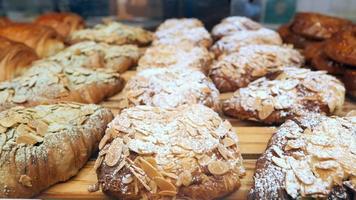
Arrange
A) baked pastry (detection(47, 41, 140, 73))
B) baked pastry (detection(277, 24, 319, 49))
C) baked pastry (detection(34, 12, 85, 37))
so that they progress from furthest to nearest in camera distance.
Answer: baked pastry (detection(34, 12, 85, 37)) < baked pastry (detection(277, 24, 319, 49)) < baked pastry (detection(47, 41, 140, 73))

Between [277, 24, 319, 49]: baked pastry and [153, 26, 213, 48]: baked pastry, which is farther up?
[153, 26, 213, 48]: baked pastry

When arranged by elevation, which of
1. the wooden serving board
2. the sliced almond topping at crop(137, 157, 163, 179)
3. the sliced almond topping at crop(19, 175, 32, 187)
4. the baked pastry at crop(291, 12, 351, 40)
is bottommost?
the wooden serving board

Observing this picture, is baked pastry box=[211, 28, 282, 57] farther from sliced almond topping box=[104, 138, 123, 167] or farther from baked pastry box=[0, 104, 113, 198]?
sliced almond topping box=[104, 138, 123, 167]

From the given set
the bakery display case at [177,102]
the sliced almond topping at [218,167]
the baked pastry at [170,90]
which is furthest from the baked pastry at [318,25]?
the sliced almond topping at [218,167]

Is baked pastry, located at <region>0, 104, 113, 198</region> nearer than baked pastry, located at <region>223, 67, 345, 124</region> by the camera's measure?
Yes

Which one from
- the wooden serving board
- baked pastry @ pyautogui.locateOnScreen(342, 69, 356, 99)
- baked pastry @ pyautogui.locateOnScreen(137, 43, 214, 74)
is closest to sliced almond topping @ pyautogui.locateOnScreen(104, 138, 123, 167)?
the wooden serving board

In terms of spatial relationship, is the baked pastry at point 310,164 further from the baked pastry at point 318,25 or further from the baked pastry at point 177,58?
the baked pastry at point 318,25

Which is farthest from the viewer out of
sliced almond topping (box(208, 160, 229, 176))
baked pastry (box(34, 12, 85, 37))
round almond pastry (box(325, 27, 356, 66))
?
baked pastry (box(34, 12, 85, 37))

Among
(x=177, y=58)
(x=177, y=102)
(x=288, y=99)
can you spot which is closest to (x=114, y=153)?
(x=177, y=102)

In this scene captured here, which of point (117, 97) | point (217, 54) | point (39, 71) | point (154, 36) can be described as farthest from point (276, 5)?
point (39, 71)
